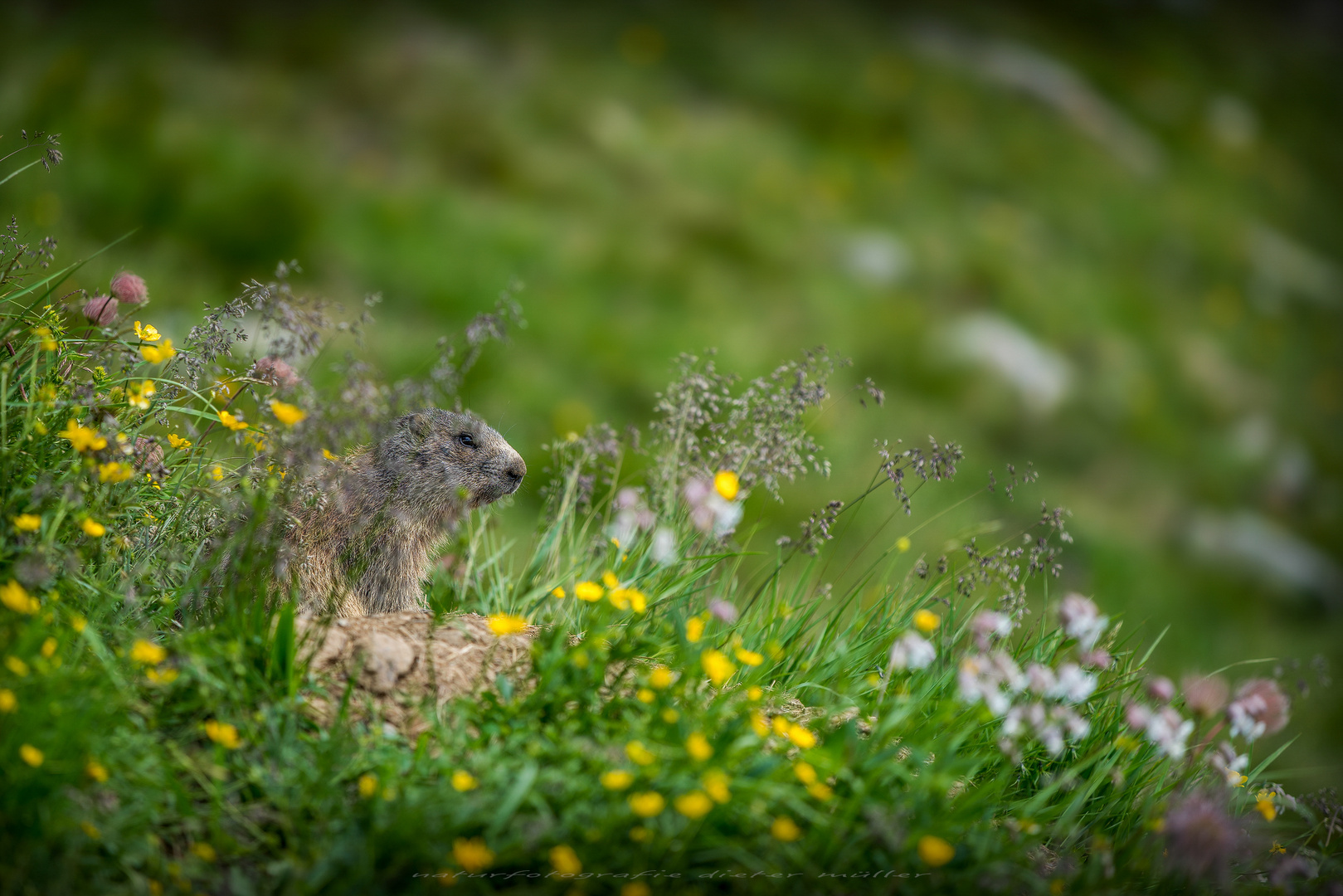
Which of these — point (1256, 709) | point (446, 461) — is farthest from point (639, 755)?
point (446, 461)

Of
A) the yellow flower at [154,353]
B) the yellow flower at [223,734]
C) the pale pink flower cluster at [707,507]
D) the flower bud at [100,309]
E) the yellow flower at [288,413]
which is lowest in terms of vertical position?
the yellow flower at [223,734]

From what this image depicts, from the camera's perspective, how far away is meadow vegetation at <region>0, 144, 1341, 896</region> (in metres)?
2.91

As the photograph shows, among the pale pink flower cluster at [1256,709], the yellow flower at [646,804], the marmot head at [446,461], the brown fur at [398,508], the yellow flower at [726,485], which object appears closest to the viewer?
the yellow flower at [646,804]

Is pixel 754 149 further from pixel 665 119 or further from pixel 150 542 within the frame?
pixel 150 542

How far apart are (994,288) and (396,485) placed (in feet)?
32.3

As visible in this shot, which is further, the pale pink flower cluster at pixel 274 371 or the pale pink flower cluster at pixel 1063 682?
the pale pink flower cluster at pixel 274 371

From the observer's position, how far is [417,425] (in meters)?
5.21

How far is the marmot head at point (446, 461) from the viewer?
203 inches

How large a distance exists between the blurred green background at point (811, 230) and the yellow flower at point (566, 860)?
4.62m

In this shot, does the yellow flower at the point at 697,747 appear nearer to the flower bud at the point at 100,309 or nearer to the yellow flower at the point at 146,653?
the yellow flower at the point at 146,653

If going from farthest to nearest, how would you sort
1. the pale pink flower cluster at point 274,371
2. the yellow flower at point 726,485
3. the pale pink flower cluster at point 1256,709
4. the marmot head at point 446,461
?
the marmot head at point 446,461
the pale pink flower cluster at point 274,371
the yellow flower at point 726,485
the pale pink flower cluster at point 1256,709

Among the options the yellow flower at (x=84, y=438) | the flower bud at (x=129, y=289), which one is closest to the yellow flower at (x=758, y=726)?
the yellow flower at (x=84, y=438)

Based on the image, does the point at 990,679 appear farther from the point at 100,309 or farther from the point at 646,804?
the point at 100,309

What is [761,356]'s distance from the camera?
33.6ft
